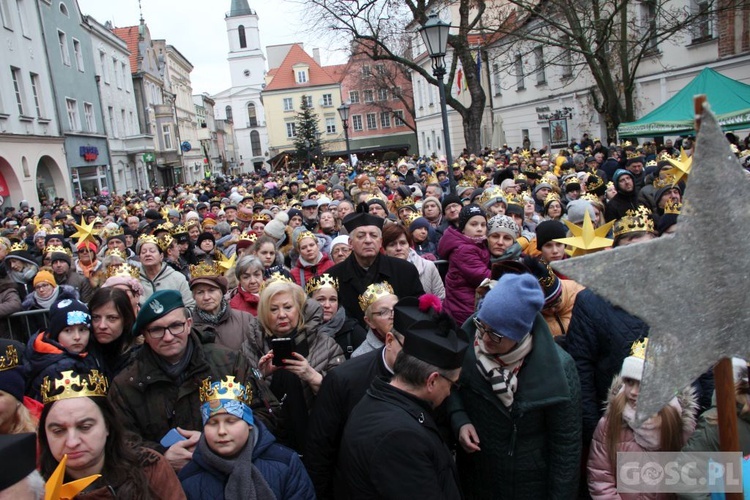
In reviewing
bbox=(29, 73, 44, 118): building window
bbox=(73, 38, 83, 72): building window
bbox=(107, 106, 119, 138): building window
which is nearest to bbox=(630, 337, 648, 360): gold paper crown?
bbox=(29, 73, 44, 118): building window

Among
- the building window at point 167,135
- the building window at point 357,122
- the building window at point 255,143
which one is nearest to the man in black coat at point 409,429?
the building window at point 167,135

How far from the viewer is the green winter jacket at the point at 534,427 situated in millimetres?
2891

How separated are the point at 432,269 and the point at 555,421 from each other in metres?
3.23

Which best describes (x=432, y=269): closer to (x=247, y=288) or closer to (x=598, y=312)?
(x=247, y=288)

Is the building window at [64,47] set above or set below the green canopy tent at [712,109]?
above

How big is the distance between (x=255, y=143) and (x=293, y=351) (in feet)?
331

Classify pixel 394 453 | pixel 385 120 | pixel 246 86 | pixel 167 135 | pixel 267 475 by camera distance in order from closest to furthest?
pixel 394 453, pixel 267 475, pixel 167 135, pixel 385 120, pixel 246 86

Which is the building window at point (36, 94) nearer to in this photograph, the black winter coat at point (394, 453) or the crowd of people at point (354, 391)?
the crowd of people at point (354, 391)

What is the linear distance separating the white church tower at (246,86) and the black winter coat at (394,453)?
99.9 meters

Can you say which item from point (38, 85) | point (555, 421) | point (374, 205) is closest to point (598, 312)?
point (555, 421)

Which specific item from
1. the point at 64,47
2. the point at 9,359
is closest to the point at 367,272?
the point at 9,359

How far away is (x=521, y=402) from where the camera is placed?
288cm

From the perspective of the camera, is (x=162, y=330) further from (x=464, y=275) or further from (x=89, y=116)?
(x=89, y=116)

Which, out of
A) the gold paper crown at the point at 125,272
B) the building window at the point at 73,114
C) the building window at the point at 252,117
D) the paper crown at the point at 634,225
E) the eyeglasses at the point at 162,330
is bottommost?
the eyeglasses at the point at 162,330
